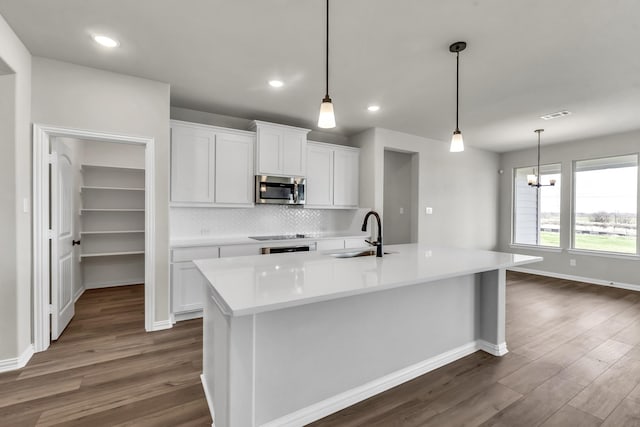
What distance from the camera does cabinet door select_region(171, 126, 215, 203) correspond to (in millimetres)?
3609

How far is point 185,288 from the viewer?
3416 mm

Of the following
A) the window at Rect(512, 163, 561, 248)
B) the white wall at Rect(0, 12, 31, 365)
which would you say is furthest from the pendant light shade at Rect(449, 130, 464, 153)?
the window at Rect(512, 163, 561, 248)

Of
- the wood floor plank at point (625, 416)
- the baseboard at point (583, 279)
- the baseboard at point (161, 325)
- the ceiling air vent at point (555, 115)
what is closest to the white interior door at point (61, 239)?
the baseboard at point (161, 325)

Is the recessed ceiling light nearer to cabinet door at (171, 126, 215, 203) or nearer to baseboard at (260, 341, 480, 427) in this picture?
cabinet door at (171, 126, 215, 203)

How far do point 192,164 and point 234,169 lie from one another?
524 millimetres

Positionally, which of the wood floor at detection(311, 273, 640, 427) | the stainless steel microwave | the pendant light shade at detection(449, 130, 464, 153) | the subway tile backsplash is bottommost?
the wood floor at detection(311, 273, 640, 427)

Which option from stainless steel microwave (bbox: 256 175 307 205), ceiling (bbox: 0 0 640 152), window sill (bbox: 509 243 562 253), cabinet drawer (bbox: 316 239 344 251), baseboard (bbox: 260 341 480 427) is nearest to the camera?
baseboard (bbox: 260 341 480 427)

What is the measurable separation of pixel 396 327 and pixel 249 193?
105 inches

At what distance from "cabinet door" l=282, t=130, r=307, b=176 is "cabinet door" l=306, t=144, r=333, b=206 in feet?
0.62

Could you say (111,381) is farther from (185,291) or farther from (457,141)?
(457,141)

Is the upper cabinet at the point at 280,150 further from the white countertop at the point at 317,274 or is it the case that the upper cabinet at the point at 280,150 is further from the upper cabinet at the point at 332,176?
the white countertop at the point at 317,274

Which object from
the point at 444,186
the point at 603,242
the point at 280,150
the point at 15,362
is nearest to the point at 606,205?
the point at 603,242

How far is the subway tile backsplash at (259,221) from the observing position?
3.99 m

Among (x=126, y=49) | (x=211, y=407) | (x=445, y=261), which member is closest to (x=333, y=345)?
(x=211, y=407)
